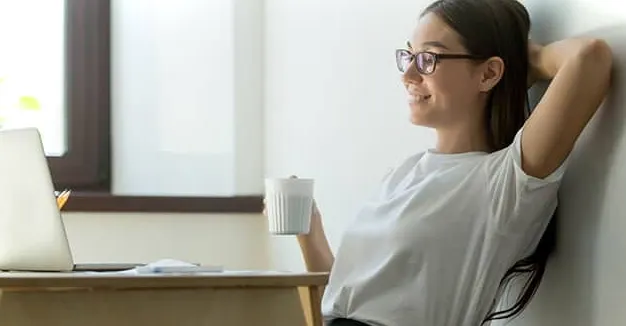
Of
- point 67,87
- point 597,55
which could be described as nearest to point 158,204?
point 67,87

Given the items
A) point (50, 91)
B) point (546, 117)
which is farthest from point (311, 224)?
point (50, 91)

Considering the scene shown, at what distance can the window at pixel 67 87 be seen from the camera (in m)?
2.98

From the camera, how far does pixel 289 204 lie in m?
1.62

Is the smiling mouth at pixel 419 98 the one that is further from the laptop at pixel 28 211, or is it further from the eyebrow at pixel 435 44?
the laptop at pixel 28 211

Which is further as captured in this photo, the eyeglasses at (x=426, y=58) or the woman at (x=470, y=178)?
the eyeglasses at (x=426, y=58)

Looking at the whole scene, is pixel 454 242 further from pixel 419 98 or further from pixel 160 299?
pixel 160 299

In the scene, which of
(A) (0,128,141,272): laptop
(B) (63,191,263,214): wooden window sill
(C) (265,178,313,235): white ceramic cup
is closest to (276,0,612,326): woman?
(C) (265,178,313,235): white ceramic cup

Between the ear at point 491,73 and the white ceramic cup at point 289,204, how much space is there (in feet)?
1.48

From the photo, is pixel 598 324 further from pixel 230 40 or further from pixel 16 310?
pixel 230 40

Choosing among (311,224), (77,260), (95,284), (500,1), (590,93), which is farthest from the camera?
(77,260)

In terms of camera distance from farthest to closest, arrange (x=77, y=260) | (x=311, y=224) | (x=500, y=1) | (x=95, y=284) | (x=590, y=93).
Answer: (x=77, y=260)
(x=311, y=224)
(x=95, y=284)
(x=500, y=1)
(x=590, y=93)

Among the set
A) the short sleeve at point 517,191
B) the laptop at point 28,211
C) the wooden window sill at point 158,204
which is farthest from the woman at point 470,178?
the wooden window sill at point 158,204

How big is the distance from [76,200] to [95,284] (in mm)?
1447

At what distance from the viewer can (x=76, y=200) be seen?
2889 mm
